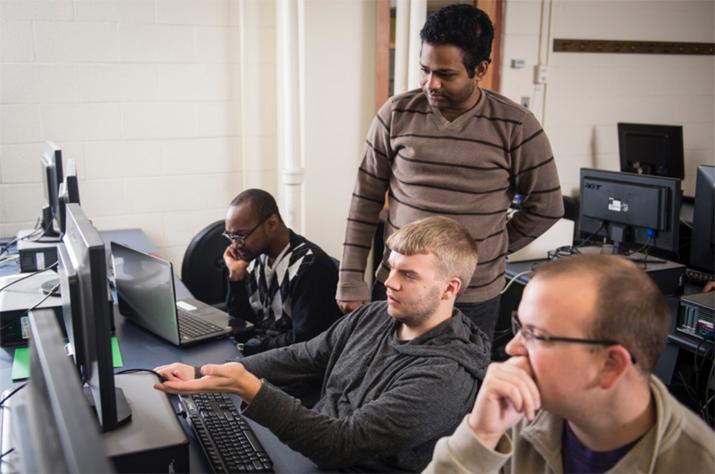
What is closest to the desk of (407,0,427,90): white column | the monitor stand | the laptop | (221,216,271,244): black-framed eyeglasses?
the laptop

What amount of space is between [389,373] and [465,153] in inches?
31.0

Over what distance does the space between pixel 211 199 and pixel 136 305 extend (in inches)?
65.3

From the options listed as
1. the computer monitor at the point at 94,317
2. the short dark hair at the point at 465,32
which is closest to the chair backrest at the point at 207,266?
the short dark hair at the point at 465,32

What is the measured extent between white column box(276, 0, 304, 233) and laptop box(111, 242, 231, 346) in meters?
1.41

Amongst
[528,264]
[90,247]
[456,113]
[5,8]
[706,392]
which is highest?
[5,8]

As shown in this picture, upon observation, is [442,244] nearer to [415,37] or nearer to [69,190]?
[69,190]

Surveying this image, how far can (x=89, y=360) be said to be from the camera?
1235 mm

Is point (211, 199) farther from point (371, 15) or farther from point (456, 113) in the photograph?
point (456, 113)

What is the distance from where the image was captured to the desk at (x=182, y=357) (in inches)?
56.1

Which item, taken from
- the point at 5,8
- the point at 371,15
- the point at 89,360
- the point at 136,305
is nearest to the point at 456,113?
the point at 136,305

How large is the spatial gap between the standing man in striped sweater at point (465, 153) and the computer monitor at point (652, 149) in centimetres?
234

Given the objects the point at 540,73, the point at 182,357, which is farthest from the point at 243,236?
the point at 540,73

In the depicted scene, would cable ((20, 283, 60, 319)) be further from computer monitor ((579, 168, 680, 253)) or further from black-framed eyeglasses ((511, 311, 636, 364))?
computer monitor ((579, 168, 680, 253))

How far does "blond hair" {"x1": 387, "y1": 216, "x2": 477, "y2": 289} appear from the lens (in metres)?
1.67
